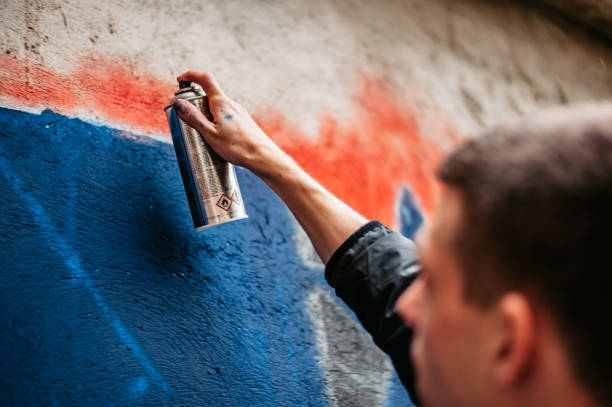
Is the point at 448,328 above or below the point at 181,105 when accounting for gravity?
below

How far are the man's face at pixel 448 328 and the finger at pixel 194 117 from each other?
65 centimetres

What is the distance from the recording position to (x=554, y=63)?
131 inches

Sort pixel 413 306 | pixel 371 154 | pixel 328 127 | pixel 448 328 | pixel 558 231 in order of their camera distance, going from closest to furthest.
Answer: pixel 558 231
pixel 448 328
pixel 413 306
pixel 328 127
pixel 371 154

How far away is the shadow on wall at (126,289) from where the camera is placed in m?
1.28

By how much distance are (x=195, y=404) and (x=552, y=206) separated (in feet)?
3.50

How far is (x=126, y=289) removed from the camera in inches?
55.7

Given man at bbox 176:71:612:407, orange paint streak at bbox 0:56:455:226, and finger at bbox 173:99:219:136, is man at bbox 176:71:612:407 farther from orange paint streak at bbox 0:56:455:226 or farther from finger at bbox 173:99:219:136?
orange paint streak at bbox 0:56:455:226

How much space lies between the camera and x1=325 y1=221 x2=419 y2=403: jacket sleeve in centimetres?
132

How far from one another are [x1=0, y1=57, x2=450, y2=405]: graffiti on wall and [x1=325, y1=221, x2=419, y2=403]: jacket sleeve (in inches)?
14.8

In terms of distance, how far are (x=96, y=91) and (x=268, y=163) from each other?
1.74 ft

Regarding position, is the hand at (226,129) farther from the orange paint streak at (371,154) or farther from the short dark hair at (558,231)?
the short dark hair at (558,231)

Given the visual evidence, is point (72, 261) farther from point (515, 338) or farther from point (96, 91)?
point (515, 338)

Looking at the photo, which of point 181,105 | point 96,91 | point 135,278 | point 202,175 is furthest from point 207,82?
point 135,278

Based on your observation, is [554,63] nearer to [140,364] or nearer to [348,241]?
[348,241]
